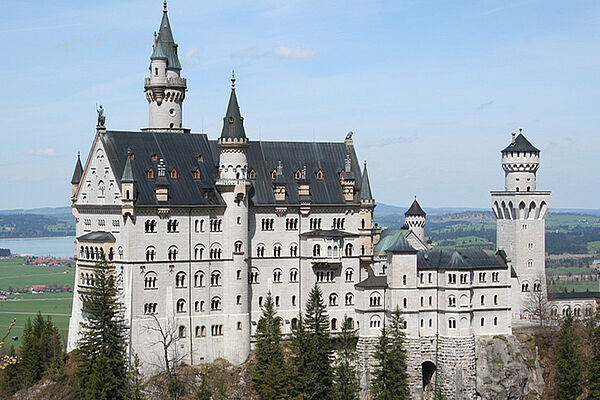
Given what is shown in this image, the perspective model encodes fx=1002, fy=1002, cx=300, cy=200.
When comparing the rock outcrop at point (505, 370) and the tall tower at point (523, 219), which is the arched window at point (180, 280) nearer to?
the rock outcrop at point (505, 370)

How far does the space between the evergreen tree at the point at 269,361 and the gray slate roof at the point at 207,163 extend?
1273 cm

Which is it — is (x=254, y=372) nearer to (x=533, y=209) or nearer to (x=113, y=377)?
(x=113, y=377)

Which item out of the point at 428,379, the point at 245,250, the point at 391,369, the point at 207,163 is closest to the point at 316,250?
the point at 245,250

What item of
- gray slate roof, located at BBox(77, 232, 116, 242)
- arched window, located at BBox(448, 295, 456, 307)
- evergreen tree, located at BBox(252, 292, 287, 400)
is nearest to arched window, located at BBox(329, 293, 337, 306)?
evergreen tree, located at BBox(252, 292, 287, 400)

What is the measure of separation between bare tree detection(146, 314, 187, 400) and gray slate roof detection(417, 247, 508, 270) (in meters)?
26.7

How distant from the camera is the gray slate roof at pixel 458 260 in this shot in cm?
10581

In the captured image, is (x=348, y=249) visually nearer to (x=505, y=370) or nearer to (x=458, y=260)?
(x=458, y=260)

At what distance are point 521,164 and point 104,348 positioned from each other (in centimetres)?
5615

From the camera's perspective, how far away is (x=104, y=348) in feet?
305

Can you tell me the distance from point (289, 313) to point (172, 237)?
16070mm

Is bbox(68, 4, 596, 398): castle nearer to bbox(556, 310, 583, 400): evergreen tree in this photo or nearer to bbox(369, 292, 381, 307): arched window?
bbox(369, 292, 381, 307): arched window

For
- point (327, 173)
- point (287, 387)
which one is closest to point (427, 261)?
point (327, 173)

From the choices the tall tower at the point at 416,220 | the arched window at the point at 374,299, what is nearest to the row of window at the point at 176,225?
the arched window at the point at 374,299

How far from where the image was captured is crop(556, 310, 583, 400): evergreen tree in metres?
104
